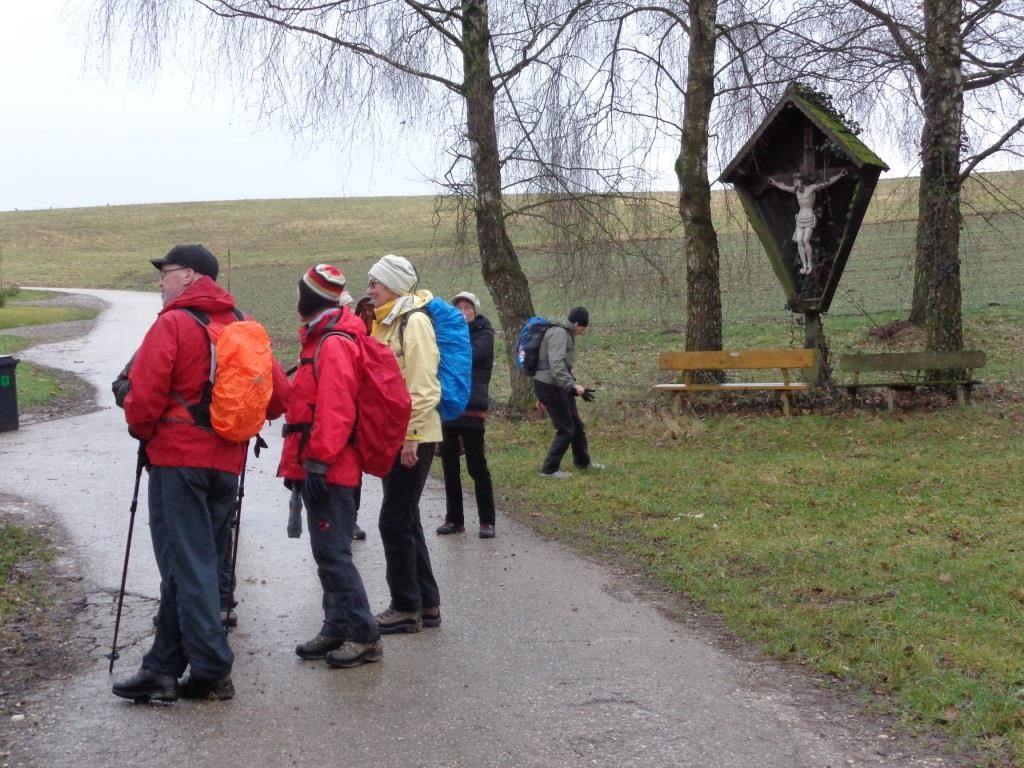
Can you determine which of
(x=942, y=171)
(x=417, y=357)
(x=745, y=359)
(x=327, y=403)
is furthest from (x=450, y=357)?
(x=942, y=171)

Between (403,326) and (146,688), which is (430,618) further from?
(146,688)

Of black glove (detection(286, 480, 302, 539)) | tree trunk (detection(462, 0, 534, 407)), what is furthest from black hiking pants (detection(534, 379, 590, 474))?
tree trunk (detection(462, 0, 534, 407))

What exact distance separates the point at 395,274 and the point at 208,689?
2361 millimetres

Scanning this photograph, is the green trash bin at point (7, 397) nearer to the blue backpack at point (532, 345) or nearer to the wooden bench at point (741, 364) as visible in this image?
the blue backpack at point (532, 345)

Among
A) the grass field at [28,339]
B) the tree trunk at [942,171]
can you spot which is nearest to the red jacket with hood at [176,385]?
the tree trunk at [942,171]

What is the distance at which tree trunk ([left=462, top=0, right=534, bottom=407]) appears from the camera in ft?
52.5

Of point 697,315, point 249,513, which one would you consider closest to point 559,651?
point 249,513

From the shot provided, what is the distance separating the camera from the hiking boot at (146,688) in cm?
538

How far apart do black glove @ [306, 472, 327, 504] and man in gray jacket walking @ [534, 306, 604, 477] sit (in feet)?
18.4

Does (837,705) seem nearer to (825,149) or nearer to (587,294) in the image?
(825,149)

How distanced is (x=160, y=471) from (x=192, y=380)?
43cm

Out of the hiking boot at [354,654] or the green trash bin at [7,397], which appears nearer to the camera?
the hiking boot at [354,654]

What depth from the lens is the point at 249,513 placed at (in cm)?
1009

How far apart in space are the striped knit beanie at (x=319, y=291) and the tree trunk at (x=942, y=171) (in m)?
10.5
